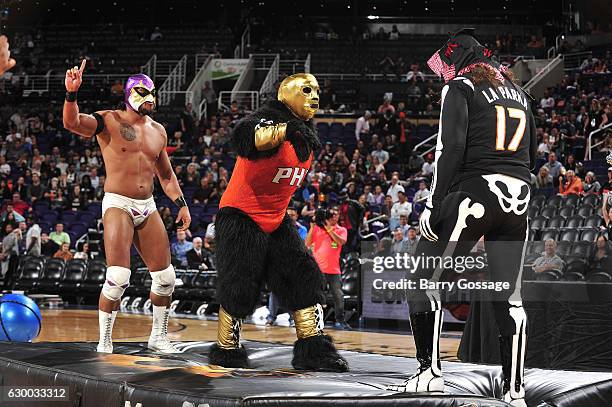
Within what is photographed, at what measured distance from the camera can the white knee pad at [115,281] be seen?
5574 mm

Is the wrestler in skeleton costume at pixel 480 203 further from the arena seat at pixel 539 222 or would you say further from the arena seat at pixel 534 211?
the arena seat at pixel 534 211

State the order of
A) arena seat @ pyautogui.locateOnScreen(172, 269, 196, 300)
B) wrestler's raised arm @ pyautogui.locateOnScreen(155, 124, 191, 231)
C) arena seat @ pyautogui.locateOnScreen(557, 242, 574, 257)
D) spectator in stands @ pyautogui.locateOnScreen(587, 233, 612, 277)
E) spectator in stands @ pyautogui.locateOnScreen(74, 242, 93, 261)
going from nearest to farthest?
wrestler's raised arm @ pyautogui.locateOnScreen(155, 124, 191, 231), spectator in stands @ pyautogui.locateOnScreen(587, 233, 612, 277), arena seat @ pyautogui.locateOnScreen(557, 242, 574, 257), arena seat @ pyautogui.locateOnScreen(172, 269, 196, 300), spectator in stands @ pyautogui.locateOnScreen(74, 242, 93, 261)

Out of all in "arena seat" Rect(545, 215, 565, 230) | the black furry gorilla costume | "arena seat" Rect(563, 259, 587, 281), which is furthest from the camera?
"arena seat" Rect(545, 215, 565, 230)

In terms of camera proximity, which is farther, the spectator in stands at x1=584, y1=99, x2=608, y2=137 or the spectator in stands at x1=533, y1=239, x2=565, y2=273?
the spectator in stands at x1=584, y1=99, x2=608, y2=137

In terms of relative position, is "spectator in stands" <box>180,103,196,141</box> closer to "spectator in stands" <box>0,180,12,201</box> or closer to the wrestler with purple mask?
"spectator in stands" <box>0,180,12,201</box>

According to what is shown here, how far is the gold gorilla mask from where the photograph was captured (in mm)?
5172

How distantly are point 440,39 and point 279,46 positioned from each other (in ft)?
15.6

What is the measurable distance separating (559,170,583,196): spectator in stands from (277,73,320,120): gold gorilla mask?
824cm

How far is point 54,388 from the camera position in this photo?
4.25m

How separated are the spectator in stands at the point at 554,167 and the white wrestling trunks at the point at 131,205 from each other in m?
9.25

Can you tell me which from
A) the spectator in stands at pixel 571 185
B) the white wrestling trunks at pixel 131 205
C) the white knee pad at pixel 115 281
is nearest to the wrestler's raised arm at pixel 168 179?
the white wrestling trunks at pixel 131 205

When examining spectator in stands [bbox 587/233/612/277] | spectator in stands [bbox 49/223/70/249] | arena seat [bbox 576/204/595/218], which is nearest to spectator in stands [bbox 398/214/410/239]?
arena seat [bbox 576/204/595/218]


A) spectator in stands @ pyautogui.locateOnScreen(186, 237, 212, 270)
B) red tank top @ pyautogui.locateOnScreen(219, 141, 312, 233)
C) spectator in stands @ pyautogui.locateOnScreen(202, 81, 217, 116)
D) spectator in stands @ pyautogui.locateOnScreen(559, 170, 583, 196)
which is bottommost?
spectator in stands @ pyautogui.locateOnScreen(186, 237, 212, 270)

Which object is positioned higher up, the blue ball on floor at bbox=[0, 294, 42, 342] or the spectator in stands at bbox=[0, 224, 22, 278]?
the blue ball on floor at bbox=[0, 294, 42, 342]
